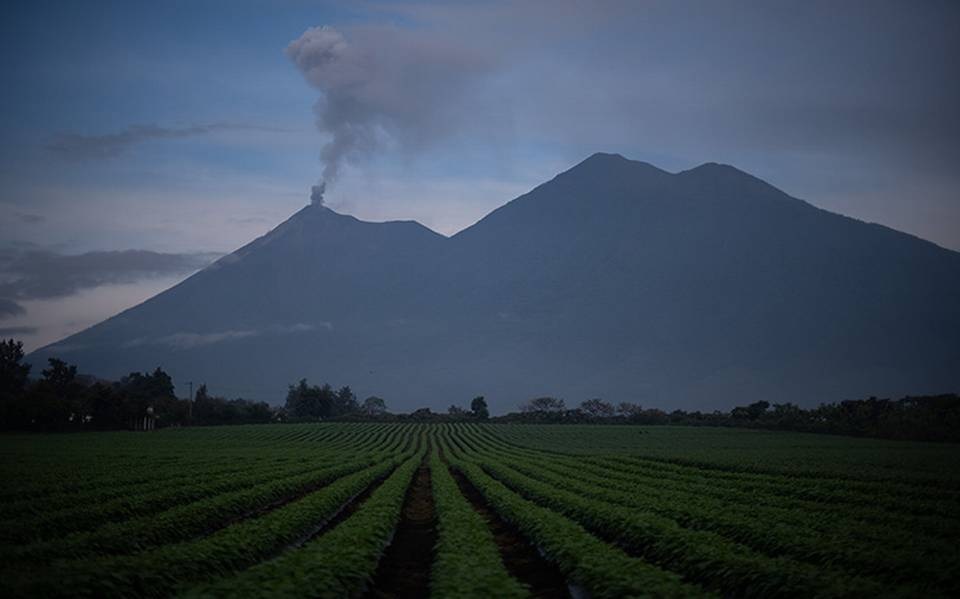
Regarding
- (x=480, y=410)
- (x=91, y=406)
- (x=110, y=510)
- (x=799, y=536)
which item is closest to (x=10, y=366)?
(x=91, y=406)

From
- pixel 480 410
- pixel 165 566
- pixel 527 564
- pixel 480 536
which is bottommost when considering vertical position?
pixel 480 410

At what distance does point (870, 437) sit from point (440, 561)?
2870 inches

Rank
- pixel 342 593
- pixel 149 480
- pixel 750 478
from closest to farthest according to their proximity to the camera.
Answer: pixel 342 593 < pixel 149 480 < pixel 750 478

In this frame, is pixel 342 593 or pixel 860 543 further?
pixel 860 543

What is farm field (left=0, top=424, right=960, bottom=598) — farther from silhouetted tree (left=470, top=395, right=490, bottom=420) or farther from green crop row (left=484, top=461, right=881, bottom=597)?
silhouetted tree (left=470, top=395, right=490, bottom=420)

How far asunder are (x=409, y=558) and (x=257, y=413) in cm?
11932

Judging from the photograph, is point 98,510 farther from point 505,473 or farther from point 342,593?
point 505,473

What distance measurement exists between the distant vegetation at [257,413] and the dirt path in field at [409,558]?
57166 mm

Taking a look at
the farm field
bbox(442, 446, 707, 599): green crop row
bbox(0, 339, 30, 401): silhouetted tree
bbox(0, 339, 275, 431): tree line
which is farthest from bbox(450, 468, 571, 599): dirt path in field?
bbox(0, 339, 30, 401): silhouetted tree

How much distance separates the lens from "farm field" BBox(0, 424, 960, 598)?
9.80 meters

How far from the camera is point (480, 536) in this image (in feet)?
48.4

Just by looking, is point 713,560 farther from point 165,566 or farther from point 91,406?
point 91,406

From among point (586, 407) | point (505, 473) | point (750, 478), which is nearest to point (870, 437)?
point (750, 478)

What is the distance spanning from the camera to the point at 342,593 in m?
10.2
